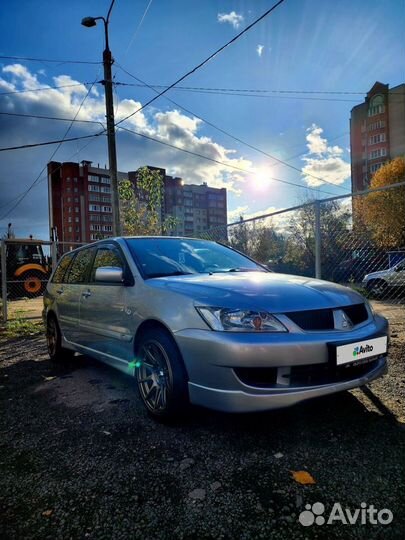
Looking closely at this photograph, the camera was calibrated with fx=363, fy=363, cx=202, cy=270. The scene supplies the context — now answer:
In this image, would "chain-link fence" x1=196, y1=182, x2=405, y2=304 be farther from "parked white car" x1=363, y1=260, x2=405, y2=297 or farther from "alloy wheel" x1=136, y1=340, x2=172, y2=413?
"alloy wheel" x1=136, y1=340, x2=172, y2=413

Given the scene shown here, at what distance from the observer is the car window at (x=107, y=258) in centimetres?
361

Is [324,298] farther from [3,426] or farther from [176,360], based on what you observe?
[3,426]

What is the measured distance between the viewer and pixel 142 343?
2.96 metres

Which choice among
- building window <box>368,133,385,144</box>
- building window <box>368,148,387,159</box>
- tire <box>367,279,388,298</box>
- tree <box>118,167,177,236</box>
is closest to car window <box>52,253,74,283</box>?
tire <box>367,279,388,298</box>

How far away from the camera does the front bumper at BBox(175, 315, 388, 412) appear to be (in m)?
2.23

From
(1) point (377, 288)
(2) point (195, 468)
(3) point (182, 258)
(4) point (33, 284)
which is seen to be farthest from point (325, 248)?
(4) point (33, 284)

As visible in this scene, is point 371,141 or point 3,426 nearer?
point 3,426

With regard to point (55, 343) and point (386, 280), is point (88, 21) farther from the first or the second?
point (386, 280)

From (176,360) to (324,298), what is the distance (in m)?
1.14

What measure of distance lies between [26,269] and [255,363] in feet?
55.7

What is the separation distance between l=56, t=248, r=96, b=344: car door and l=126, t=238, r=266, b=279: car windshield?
0.89 metres

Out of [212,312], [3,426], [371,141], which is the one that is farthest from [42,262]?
[371,141]

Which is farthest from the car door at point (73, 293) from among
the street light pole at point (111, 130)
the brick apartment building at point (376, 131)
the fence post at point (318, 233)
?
the brick apartment building at point (376, 131)

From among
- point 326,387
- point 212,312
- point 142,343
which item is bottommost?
point 326,387
